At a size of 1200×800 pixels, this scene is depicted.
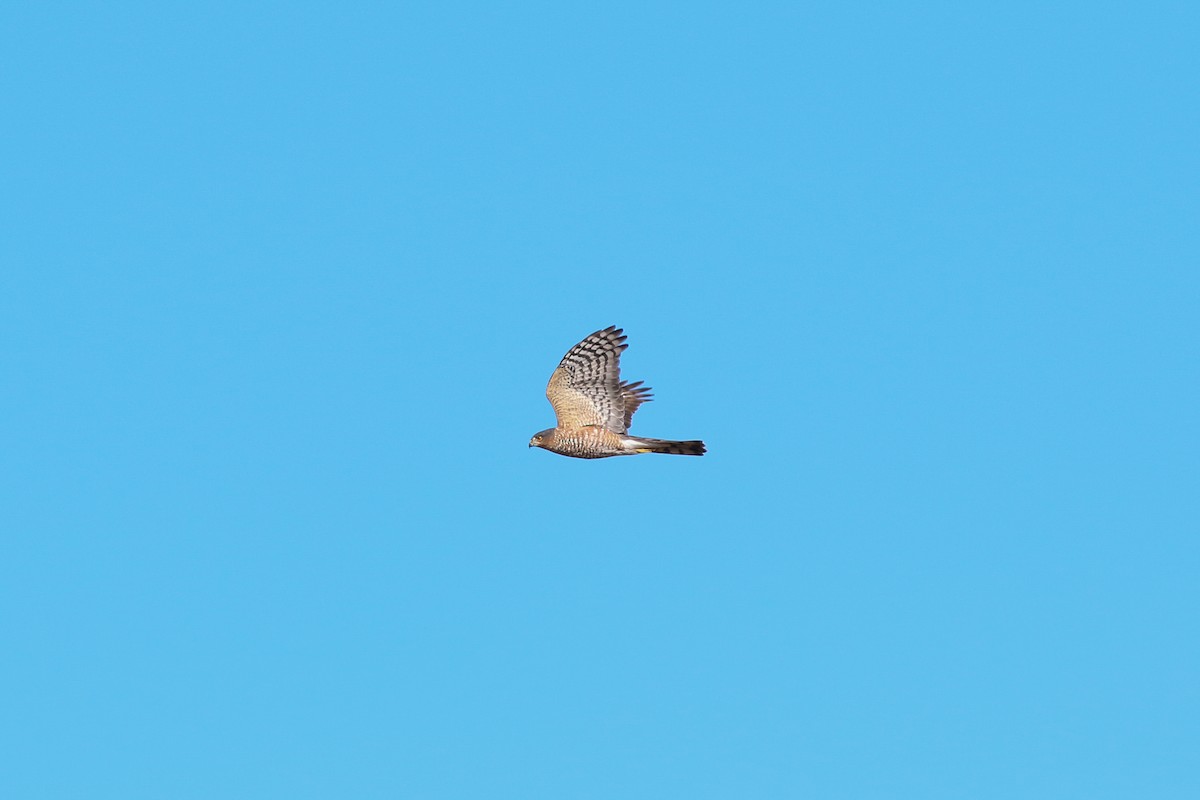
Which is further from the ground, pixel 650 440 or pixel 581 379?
pixel 581 379

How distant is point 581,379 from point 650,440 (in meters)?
1.71

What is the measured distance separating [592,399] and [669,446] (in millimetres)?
1791

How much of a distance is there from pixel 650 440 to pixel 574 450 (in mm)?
1431

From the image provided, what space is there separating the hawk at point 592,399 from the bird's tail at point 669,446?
298mm

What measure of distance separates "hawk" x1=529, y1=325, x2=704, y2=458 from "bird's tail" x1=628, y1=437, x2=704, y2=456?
0.98ft

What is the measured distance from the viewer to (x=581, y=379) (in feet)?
56.2

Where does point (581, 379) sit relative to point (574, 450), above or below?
above

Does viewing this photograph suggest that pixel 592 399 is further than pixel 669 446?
Yes

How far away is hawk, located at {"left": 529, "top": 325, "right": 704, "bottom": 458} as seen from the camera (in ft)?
55.4

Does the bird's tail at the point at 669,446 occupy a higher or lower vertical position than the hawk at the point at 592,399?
lower

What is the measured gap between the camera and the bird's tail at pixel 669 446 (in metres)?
15.9

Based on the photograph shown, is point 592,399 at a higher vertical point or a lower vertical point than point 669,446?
higher

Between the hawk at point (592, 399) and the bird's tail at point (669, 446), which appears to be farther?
the hawk at point (592, 399)

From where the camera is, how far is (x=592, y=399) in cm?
1714
